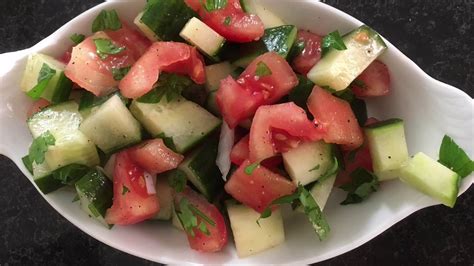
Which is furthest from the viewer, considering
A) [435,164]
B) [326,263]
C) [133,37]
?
[326,263]

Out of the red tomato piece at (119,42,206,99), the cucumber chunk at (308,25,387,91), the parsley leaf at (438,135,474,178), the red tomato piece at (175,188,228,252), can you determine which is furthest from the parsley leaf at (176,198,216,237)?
the parsley leaf at (438,135,474,178)

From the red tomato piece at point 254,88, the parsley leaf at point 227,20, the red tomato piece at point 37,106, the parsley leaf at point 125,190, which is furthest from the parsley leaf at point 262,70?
the red tomato piece at point 37,106

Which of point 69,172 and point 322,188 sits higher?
point 322,188

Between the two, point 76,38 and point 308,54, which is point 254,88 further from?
point 76,38

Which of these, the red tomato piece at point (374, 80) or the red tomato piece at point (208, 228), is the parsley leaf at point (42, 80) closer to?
the red tomato piece at point (208, 228)

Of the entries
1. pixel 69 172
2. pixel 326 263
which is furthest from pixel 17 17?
pixel 326 263

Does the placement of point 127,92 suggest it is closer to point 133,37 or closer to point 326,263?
point 133,37
